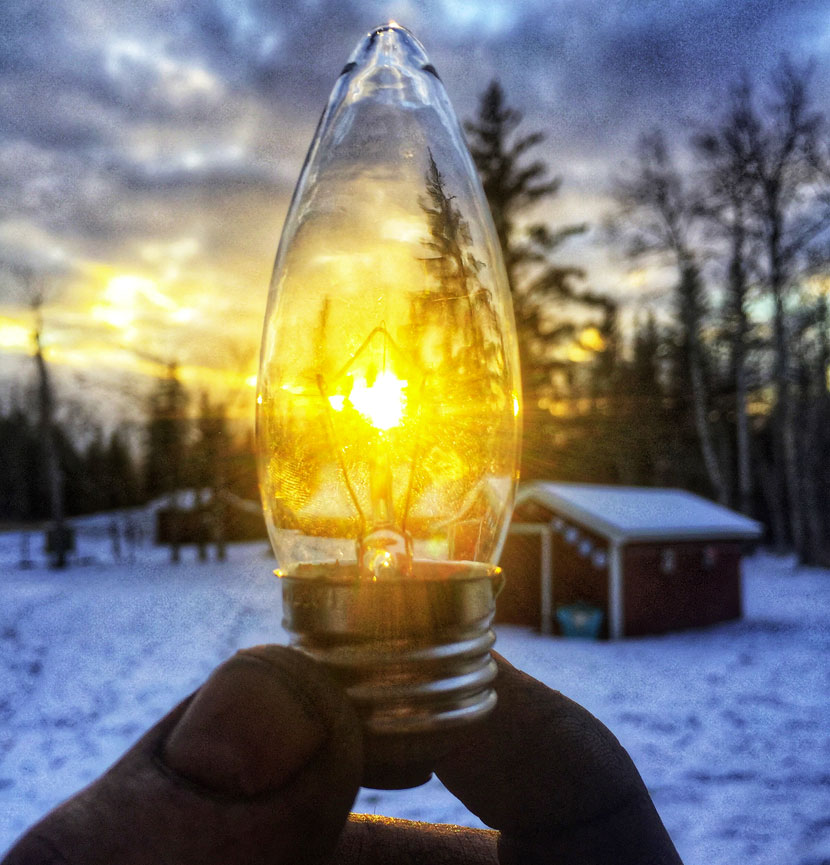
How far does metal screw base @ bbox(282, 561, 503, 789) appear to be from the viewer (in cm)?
81

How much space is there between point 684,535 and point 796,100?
9633 millimetres

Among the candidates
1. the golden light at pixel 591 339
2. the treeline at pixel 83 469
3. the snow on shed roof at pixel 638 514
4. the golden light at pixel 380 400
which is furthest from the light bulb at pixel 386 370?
the treeline at pixel 83 469

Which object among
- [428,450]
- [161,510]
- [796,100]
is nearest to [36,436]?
[161,510]

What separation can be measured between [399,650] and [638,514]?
1228 cm

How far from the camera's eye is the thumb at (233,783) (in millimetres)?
738

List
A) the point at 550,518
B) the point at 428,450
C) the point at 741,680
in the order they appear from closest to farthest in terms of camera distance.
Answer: the point at 428,450 < the point at 741,680 < the point at 550,518

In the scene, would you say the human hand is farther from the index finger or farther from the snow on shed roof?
the snow on shed roof

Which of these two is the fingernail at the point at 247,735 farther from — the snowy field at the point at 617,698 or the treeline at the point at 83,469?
the treeline at the point at 83,469

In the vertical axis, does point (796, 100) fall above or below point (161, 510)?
above

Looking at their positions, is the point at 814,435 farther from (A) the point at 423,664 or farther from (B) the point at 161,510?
(B) the point at 161,510

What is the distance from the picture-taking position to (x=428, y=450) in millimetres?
995

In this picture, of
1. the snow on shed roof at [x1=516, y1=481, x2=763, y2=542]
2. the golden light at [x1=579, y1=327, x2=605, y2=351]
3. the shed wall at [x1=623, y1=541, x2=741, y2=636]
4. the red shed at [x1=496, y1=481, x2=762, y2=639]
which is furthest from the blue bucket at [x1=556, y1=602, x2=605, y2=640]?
the golden light at [x1=579, y1=327, x2=605, y2=351]

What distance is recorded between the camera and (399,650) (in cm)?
80

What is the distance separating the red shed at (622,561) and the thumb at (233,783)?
35.7ft
